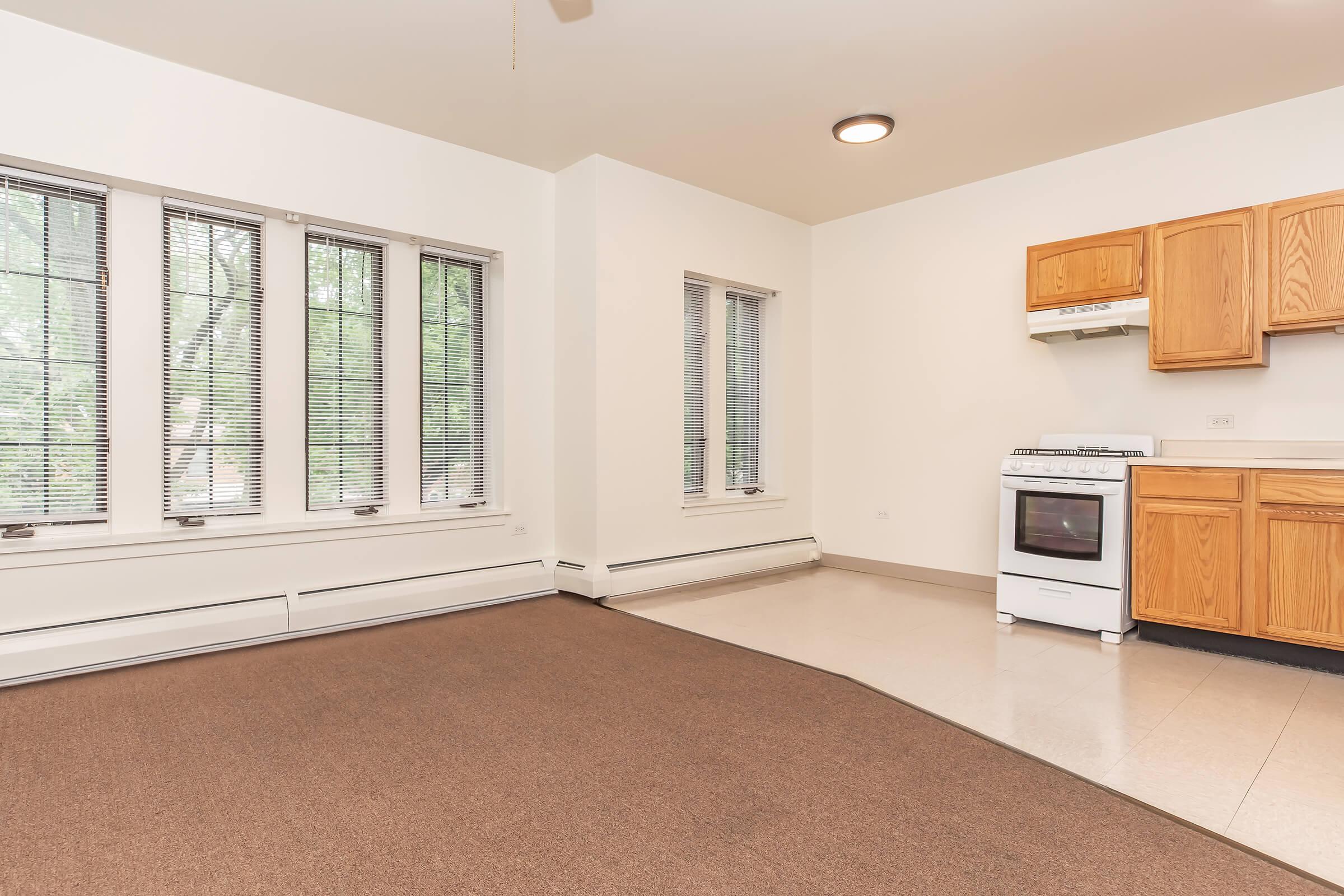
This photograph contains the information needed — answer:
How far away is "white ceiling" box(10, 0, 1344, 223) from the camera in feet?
10.4

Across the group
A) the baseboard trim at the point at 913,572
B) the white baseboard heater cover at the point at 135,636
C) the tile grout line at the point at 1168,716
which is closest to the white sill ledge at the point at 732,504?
the baseboard trim at the point at 913,572

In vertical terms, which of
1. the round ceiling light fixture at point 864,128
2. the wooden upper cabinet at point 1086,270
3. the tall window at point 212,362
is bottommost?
the tall window at point 212,362

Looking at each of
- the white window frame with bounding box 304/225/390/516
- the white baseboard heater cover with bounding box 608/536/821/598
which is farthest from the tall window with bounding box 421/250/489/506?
the white baseboard heater cover with bounding box 608/536/821/598

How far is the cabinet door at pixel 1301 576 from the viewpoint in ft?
10.8

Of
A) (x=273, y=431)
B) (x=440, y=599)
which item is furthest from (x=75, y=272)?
(x=440, y=599)

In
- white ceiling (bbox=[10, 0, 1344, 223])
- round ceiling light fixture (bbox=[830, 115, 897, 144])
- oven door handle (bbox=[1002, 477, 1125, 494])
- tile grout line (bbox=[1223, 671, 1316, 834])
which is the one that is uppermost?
white ceiling (bbox=[10, 0, 1344, 223])

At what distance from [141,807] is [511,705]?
1229mm

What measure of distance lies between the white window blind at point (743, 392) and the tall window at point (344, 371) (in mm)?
2736

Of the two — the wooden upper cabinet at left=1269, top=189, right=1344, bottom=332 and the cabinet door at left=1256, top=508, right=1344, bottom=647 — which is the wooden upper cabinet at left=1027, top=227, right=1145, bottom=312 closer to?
the wooden upper cabinet at left=1269, top=189, right=1344, bottom=332

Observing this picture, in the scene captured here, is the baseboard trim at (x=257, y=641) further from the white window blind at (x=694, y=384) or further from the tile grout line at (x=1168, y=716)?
the tile grout line at (x=1168, y=716)

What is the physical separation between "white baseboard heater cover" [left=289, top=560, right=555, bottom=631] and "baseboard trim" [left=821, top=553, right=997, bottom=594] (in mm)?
2581

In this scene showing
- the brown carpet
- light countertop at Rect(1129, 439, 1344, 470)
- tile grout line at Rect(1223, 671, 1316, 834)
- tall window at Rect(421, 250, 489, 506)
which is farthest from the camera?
tall window at Rect(421, 250, 489, 506)

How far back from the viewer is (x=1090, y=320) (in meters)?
4.28

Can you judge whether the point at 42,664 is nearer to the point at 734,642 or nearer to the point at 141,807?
the point at 141,807
